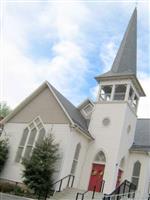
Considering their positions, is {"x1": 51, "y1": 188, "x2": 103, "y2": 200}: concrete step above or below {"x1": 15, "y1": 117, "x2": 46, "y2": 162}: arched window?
below

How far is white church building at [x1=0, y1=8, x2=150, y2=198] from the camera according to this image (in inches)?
950

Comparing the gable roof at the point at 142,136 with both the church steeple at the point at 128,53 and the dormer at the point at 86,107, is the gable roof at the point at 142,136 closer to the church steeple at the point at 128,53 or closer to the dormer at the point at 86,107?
the dormer at the point at 86,107

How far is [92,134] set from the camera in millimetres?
26375

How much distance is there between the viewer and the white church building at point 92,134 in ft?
79.2

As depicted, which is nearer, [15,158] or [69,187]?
[69,187]

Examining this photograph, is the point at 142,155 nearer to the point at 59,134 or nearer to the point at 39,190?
the point at 59,134

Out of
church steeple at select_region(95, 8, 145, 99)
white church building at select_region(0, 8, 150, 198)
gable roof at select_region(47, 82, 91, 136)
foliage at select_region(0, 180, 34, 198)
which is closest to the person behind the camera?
foliage at select_region(0, 180, 34, 198)

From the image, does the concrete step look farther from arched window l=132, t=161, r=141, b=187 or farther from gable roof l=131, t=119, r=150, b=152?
gable roof l=131, t=119, r=150, b=152

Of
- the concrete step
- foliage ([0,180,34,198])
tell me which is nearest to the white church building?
the concrete step

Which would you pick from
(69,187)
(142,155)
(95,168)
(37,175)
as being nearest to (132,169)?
(142,155)

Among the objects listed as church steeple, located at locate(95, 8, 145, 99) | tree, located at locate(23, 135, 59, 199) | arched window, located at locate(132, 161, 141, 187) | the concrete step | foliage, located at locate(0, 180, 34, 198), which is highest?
church steeple, located at locate(95, 8, 145, 99)

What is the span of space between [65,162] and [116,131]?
17.4 ft

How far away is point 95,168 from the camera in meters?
25.4

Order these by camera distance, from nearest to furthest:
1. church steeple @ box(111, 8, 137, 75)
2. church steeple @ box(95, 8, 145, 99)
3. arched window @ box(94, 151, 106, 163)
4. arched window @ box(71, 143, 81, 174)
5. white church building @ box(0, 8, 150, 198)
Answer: white church building @ box(0, 8, 150, 198), arched window @ box(71, 143, 81, 174), arched window @ box(94, 151, 106, 163), church steeple @ box(95, 8, 145, 99), church steeple @ box(111, 8, 137, 75)
